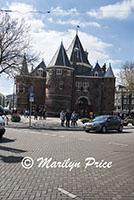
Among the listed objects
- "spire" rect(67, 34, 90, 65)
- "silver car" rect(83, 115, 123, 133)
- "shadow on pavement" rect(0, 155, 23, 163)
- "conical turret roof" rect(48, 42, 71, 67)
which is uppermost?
"spire" rect(67, 34, 90, 65)

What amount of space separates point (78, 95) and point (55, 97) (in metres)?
7.60

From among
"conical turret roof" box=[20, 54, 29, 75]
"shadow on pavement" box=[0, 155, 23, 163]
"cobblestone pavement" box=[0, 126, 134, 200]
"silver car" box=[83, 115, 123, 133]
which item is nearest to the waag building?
"conical turret roof" box=[20, 54, 29, 75]

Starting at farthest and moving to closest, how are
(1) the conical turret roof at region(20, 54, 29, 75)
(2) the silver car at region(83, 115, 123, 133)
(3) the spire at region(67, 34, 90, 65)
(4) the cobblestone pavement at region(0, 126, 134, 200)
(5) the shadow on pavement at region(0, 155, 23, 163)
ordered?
(3) the spire at region(67, 34, 90, 65) → (1) the conical turret roof at region(20, 54, 29, 75) → (2) the silver car at region(83, 115, 123, 133) → (5) the shadow on pavement at region(0, 155, 23, 163) → (4) the cobblestone pavement at region(0, 126, 134, 200)

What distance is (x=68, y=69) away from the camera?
45812mm

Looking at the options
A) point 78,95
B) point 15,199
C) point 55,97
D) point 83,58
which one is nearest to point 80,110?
point 78,95

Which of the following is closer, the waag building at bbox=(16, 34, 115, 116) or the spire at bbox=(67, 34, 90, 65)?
the waag building at bbox=(16, 34, 115, 116)

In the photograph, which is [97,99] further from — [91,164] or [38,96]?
[91,164]

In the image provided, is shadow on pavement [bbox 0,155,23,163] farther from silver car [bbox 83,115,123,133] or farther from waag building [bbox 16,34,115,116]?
waag building [bbox 16,34,115,116]

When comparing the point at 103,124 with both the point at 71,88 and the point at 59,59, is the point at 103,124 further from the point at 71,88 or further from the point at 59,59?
the point at 59,59

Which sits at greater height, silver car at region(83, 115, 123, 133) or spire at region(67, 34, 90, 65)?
spire at region(67, 34, 90, 65)

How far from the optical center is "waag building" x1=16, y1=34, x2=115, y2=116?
4481 cm

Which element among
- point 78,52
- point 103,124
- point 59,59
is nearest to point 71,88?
point 59,59

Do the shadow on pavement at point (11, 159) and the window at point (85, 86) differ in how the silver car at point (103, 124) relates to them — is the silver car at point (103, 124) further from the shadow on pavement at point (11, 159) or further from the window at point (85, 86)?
the window at point (85, 86)

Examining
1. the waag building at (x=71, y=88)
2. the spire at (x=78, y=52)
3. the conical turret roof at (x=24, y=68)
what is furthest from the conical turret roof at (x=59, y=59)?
the conical turret roof at (x=24, y=68)
